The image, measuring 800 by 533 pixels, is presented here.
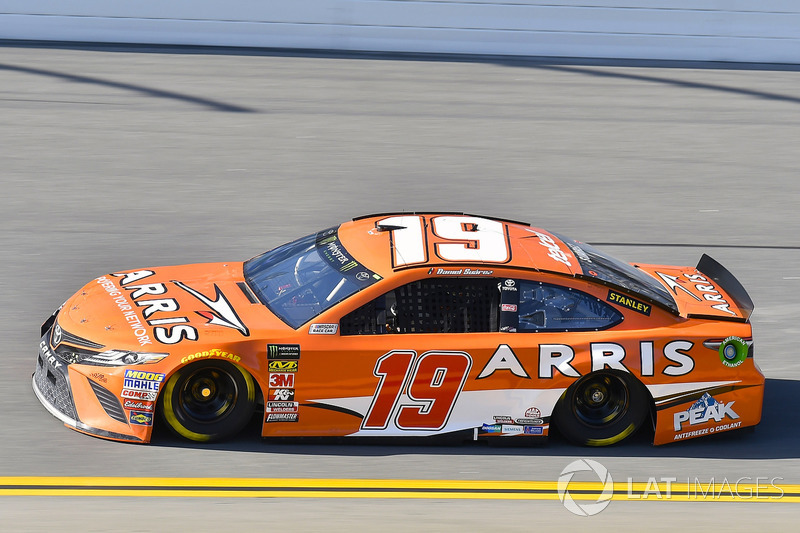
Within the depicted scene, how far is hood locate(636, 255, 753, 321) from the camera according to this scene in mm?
6723

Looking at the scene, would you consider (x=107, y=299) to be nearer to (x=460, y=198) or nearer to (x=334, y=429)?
(x=334, y=429)

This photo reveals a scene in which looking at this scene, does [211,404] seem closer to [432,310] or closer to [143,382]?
[143,382]

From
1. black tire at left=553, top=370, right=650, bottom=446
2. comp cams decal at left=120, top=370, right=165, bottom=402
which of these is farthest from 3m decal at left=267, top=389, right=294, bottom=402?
black tire at left=553, top=370, right=650, bottom=446

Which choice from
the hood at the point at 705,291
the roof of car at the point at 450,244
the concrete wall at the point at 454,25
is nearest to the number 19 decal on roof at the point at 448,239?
the roof of car at the point at 450,244

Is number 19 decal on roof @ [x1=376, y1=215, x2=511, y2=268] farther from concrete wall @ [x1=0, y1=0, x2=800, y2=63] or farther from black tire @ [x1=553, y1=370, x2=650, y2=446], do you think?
concrete wall @ [x1=0, y1=0, x2=800, y2=63]

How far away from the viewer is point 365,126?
14492 mm

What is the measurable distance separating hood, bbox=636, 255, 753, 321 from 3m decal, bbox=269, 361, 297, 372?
2.48m

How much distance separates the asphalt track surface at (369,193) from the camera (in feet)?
19.2

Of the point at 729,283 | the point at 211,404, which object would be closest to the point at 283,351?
the point at 211,404

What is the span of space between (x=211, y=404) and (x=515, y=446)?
189 cm

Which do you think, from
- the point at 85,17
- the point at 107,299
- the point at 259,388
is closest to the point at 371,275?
the point at 259,388

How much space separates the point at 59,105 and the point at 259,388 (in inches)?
390

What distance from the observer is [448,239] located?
6660mm

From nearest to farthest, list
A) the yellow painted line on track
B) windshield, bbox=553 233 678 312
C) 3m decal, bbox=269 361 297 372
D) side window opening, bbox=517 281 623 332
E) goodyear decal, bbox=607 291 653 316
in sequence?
the yellow painted line on track, 3m decal, bbox=269 361 297 372, side window opening, bbox=517 281 623 332, goodyear decal, bbox=607 291 653 316, windshield, bbox=553 233 678 312
